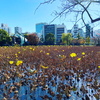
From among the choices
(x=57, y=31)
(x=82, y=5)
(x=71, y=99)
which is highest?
(x=57, y=31)

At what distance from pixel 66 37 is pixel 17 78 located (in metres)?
41.1

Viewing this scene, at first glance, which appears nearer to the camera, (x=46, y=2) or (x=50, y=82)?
(x=50, y=82)

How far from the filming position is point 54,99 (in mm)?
1737

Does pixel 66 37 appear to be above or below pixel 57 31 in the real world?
below

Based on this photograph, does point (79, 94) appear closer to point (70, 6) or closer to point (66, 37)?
point (70, 6)

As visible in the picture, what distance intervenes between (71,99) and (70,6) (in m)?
1.90

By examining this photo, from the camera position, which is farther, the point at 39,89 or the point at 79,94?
the point at 39,89

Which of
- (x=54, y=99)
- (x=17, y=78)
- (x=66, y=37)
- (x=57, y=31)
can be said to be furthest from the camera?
(x=57, y=31)

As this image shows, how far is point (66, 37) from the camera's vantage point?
1690 inches

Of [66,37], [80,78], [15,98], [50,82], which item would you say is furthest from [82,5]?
[66,37]

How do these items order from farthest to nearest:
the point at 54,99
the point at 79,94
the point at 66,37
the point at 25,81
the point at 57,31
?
the point at 57,31 → the point at 66,37 → the point at 25,81 → the point at 79,94 → the point at 54,99

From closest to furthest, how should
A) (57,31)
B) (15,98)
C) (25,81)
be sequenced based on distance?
(15,98)
(25,81)
(57,31)

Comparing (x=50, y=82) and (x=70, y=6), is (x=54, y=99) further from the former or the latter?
(x=70, y=6)

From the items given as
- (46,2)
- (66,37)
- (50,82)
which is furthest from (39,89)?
(66,37)
